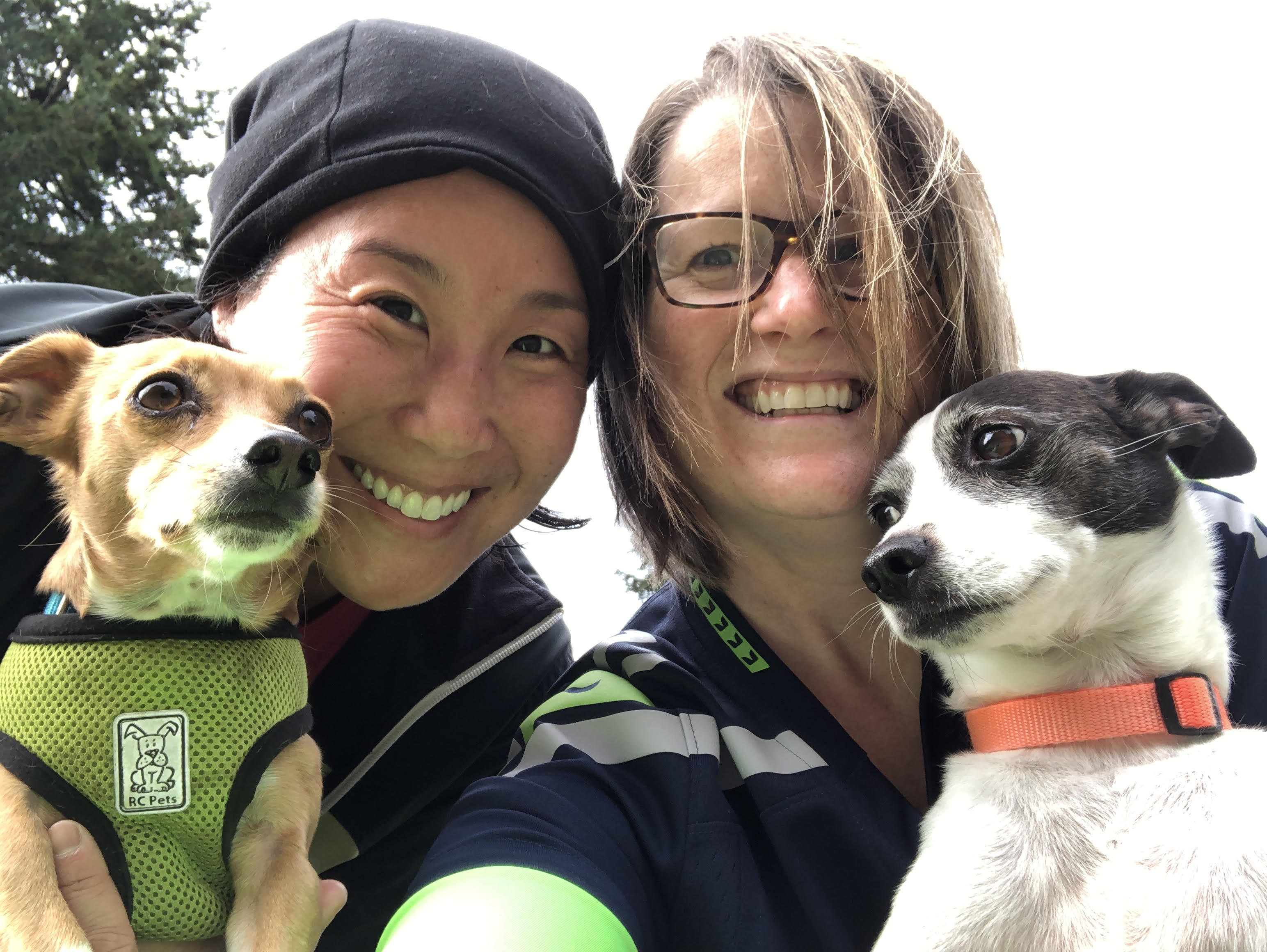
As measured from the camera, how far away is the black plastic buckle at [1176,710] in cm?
165

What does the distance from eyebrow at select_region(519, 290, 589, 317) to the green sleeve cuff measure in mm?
1258

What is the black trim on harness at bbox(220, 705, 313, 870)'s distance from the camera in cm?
172

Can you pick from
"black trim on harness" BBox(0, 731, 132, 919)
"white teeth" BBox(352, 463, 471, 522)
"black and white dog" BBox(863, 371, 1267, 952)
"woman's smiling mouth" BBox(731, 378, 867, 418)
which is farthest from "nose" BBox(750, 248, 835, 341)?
"black trim on harness" BBox(0, 731, 132, 919)

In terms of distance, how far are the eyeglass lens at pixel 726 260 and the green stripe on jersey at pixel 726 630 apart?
78cm

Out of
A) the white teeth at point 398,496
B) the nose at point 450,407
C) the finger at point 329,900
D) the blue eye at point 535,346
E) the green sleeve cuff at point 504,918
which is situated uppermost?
the blue eye at point 535,346

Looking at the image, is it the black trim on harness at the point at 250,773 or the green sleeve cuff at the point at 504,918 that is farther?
the black trim on harness at the point at 250,773

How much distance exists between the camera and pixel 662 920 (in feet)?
5.97

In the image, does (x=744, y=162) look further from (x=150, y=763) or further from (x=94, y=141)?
(x=94, y=141)

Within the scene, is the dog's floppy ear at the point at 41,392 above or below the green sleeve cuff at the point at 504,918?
above

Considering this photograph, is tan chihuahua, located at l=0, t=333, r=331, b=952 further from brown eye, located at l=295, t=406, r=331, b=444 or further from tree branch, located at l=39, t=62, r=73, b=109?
tree branch, located at l=39, t=62, r=73, b=109

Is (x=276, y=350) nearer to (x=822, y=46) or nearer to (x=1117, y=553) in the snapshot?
(x=822, y=46)

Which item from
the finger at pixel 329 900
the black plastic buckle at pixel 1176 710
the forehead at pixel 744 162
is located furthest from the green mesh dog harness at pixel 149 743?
the black plastic buckle at pixel 1176 710

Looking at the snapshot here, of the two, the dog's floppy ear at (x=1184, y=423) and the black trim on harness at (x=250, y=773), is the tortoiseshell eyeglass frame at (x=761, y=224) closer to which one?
the dog's floppy ear at (x=1184, y=423)

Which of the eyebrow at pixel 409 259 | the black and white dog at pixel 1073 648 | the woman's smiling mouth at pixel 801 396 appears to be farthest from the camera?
the woman's smiling mouth at pixel 801 396
